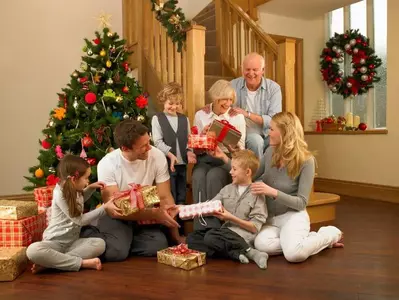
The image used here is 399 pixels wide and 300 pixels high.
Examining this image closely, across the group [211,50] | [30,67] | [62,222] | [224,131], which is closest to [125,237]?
[62,222]

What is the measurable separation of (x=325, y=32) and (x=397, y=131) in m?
2.21

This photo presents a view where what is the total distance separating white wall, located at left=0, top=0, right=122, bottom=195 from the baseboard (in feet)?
11.5

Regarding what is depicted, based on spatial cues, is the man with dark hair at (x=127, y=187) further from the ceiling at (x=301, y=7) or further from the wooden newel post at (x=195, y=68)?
the ceiling at (x=301, y=7)

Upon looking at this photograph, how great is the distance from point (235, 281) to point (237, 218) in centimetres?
53

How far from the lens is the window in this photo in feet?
19.0

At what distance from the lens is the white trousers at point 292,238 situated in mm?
2764

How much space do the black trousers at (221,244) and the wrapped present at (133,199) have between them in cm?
41

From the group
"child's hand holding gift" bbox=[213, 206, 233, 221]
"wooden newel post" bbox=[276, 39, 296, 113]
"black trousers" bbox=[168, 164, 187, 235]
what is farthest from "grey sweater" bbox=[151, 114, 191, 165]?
"wooden newel post" bbox=[276, 39, 296, 113]

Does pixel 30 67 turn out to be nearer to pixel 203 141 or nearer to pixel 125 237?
pixel 203 141

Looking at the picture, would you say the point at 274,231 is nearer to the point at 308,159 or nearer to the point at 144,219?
the point at 308,159

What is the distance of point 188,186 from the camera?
3.81 metres

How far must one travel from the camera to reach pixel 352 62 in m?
6.03

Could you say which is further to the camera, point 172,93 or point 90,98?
point 90,98

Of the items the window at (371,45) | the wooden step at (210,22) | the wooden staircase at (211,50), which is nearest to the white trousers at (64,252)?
the wooden staircase at (211,50)
